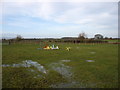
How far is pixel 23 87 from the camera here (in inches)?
152

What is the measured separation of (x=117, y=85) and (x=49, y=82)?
2.78 metres

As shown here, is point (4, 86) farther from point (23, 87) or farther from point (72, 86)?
point (72, 86)

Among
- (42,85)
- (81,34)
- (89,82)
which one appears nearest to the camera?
(42,85)

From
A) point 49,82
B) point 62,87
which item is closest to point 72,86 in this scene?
point 62,87

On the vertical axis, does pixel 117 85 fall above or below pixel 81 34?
below

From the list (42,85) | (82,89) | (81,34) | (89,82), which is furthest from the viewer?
(81,34)

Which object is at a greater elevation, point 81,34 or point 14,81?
point 81,34

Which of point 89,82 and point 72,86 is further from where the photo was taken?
point 89,82

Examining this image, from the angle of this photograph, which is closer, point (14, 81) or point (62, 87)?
point (62, 87)

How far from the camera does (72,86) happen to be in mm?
3969

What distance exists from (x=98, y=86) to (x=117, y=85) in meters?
0.80

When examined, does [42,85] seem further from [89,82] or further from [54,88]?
[89,82]

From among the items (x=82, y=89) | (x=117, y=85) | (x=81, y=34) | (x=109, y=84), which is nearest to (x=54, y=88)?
(x=82, y=89)

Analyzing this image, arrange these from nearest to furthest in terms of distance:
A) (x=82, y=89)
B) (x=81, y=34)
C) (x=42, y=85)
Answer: (x=82, y=89), (x=42, y=85), (x=81, y=34)
